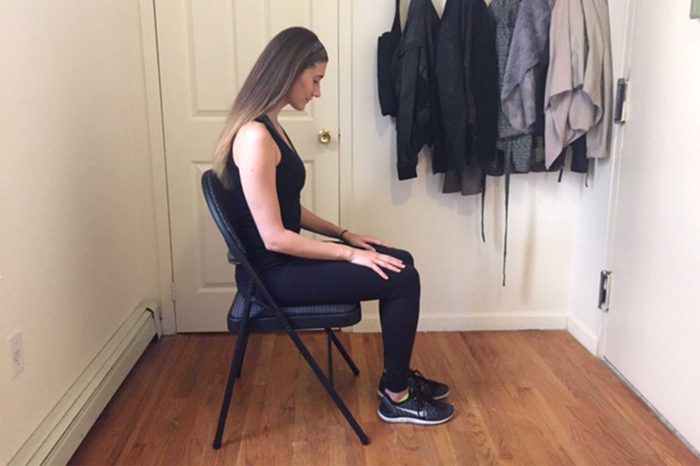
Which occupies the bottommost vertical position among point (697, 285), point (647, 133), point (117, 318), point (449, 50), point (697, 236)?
point (117, 318)

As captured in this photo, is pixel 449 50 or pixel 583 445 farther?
pixel 449 50

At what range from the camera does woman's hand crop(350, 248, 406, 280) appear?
1.92m

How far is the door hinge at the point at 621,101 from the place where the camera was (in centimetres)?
234

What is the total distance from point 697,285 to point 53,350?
1950 mm

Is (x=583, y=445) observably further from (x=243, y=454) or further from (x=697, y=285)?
Answer: (x=243, y=454)

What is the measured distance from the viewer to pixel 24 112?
171cm

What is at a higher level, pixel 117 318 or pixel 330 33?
pixel 330 33

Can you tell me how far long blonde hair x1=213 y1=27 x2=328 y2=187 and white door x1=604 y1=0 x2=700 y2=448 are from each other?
115 centimetres

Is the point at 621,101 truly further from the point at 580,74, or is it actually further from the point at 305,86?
the point at 305,86

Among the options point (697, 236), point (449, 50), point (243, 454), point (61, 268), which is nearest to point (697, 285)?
point (697, 236)

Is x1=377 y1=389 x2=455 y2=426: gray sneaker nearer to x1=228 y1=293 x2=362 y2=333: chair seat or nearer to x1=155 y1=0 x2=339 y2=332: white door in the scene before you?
x1=228 y1=293 x2=362 y2=333: chair seat

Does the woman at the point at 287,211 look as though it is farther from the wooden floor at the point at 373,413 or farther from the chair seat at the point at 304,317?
the wooden floor at the point at 373,413

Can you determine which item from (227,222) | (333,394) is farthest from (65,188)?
(333,394)

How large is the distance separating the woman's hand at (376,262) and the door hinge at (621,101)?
1080 millimetres
